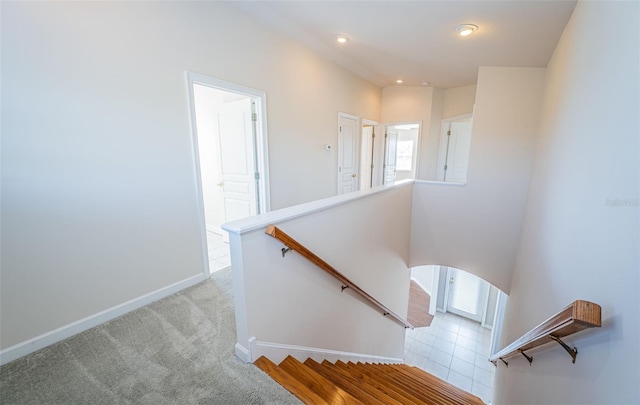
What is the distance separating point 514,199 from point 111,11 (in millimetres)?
4690

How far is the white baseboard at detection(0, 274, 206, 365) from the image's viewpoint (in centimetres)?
156

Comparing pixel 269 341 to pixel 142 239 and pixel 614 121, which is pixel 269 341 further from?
pixel 614 121

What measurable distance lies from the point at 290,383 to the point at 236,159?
8.65ft

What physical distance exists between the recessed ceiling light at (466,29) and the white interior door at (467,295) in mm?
5277

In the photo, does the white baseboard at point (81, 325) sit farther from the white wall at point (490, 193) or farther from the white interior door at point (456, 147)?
the white interior door at point (456, 147)

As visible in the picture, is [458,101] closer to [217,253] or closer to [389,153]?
[389,153]

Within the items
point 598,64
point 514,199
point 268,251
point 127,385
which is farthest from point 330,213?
point 514,199

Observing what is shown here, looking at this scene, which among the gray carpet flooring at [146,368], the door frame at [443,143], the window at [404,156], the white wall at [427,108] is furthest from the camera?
the window at [404,156]

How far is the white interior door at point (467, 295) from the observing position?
6336 millimetres

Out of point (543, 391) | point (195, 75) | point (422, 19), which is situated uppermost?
point (422, 19)

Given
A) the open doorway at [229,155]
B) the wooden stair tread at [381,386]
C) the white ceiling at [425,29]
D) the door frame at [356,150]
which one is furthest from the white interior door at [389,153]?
the wooden stair tread at [381,386]

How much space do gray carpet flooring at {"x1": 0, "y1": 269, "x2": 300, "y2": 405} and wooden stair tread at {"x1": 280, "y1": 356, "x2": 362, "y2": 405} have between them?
0.23 m

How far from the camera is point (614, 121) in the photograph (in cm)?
114

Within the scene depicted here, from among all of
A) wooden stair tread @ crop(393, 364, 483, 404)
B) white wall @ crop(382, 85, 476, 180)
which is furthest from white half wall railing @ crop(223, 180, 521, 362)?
white wall @ crop(382, 85, 476, 180)
